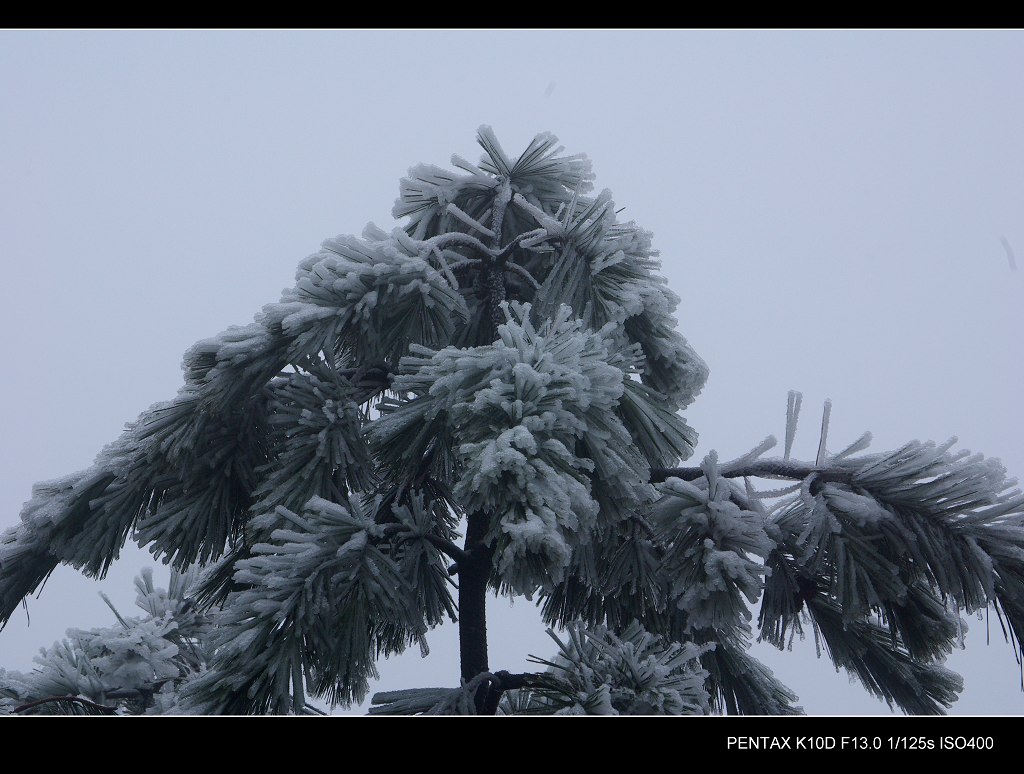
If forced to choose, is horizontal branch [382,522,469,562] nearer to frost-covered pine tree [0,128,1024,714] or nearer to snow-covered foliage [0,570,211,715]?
frost-covered pine tree [0,128,1024,714]

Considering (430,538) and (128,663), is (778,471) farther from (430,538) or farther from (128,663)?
(128,663)

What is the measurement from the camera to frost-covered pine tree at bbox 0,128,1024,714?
199 cm

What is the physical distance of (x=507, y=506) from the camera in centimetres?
186

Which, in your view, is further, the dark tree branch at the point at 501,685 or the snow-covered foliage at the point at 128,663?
the snow-covered foliage at the point at 128,663

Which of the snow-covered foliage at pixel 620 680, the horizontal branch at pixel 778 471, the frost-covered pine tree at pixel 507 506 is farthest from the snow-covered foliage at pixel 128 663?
the horizontal branch at pixel 778 471

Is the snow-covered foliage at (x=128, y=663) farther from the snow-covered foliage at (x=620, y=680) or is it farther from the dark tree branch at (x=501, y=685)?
the snow-covered foliage at (x=620, y=680)

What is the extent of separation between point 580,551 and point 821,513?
73 cm

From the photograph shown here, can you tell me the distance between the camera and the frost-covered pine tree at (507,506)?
6.52 ft

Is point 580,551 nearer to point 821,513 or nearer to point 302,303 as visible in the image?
point 821,513

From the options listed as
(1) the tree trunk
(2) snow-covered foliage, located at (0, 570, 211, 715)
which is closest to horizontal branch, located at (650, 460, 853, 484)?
(1) the tree trunk


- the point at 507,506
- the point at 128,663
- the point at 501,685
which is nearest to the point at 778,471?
the point at 507,506
